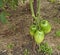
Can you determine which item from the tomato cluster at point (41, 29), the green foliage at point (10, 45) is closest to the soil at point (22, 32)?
the green foliage at point (10, 45)

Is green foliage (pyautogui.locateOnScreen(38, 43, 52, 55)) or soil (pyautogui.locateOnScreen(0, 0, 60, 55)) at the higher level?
soil (pyautogui.locateOnScreen(0, 0, 60, 55))

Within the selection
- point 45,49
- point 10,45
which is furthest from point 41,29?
point 10,45

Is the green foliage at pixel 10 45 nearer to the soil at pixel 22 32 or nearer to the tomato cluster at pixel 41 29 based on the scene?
the soil at pixel 22 32

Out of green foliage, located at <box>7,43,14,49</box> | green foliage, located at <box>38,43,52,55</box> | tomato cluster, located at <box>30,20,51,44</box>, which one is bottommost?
green foliage, located at <box>38,43,52,55</box>

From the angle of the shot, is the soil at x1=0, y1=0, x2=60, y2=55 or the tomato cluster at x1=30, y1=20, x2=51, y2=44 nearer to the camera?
the tomato cluster at x1=30, y1=20, x2=51, y2=44

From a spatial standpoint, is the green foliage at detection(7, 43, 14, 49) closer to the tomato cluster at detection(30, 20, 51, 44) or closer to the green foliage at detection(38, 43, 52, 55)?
the green foliage at detection(38, 43, 52, 55)

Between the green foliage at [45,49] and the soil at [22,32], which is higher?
the soil at [22,32]

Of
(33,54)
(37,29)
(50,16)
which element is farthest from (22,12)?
(37,29)

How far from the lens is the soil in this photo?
7.79ft

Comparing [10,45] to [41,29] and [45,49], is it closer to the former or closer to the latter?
[45,49]

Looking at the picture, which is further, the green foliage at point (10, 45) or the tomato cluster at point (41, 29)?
the green foliage at point (10, 45)

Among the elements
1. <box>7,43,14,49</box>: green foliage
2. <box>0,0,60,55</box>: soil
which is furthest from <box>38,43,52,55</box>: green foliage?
<box>7,43,14,49</box>: green foliage

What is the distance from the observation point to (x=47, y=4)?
329 centimetres

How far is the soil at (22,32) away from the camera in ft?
7.79
